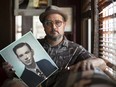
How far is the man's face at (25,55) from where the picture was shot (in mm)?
1151

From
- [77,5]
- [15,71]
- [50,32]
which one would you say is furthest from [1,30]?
[15,71]

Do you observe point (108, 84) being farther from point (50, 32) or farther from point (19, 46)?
point (50, 32)

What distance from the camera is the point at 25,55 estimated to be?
1151 millimetres

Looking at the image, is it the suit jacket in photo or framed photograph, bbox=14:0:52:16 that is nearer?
the suit jacket in photo

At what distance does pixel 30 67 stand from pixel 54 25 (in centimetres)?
35

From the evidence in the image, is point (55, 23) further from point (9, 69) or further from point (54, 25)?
point (9, 69)

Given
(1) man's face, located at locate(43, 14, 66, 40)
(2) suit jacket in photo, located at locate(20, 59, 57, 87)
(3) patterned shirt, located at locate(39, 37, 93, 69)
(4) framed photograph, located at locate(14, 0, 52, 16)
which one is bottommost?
(2) suit jacket in photo, located at locate(20, 59, 57, 87)

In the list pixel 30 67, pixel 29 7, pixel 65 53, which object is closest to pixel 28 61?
pixel 30 67

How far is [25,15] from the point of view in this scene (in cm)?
209

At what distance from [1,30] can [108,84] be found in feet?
6.07

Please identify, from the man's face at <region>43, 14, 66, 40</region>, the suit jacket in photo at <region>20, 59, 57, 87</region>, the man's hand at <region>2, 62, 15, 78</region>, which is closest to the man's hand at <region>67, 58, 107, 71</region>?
the suit jacket in photo at <region>20, 59, 57, 87</region>

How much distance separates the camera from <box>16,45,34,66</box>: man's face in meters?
→ 1.15

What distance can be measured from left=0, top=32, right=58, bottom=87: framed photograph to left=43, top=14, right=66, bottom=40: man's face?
0.23m

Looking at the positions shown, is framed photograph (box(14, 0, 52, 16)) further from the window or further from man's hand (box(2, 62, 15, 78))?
man's hand (box(2, 62, 15, 78))
